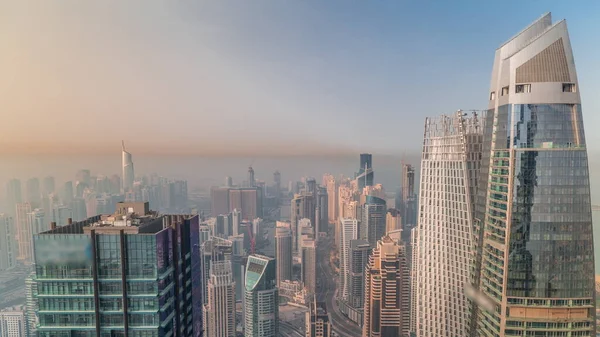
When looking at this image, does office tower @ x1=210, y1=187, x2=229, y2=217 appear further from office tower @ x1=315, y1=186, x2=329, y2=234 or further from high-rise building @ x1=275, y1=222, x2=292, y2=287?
office tower @ x1=315, y1=186, x2=329, y2=234

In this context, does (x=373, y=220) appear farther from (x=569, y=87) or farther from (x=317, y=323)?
(x=569, y=87)

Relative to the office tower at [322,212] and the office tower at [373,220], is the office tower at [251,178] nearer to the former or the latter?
the office tower at [322,212]

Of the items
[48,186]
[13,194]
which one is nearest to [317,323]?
[48,186]

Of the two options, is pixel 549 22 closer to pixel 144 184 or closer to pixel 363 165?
pixel 363 165

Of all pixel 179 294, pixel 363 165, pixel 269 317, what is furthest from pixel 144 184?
pixel 269 317

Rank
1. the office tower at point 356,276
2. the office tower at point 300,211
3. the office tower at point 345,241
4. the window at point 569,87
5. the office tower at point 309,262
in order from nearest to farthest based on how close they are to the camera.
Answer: the window at point 569,87 → the office tower at point 356,276 → the office tower at point 300,211 → the office tower at point 345,241 → the office tower at point 309,262

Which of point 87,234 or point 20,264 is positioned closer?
point 87,234

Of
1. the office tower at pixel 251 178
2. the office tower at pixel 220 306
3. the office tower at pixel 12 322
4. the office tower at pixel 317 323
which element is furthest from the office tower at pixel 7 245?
the office tower at pixel 317 323
